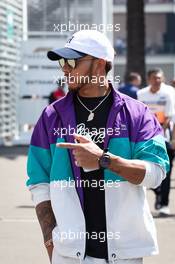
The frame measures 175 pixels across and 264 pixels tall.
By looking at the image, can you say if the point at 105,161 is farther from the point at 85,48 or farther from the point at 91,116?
the point at 85,48

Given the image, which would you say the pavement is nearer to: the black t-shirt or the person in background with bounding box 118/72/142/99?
the person in background with bounding box 118/72/142/99

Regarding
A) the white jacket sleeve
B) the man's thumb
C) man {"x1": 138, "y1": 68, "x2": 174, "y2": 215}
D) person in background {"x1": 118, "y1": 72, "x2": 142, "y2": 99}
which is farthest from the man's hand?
person in background {"x1": 118, "y1": 72, "x2": 142, "y2": 99}

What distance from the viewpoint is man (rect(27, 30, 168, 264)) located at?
11.9ft

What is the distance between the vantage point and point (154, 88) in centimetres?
1052

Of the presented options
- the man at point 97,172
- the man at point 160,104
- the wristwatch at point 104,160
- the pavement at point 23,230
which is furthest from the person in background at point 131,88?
the wristwatch at point 104,160

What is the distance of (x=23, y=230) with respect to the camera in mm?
9258

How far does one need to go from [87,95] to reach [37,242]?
4.98 meters

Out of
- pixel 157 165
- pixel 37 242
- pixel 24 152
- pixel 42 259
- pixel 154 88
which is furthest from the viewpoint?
pixel 24 152

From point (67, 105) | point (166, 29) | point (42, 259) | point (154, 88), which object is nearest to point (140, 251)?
point (67, 105)

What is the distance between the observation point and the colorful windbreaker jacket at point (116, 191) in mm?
3631

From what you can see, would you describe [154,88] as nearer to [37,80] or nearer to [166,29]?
[37,80]

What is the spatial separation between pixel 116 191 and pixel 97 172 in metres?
0.12

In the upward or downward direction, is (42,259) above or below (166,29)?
below

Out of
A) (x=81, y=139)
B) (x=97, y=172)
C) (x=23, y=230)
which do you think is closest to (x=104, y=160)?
(x=81, y=139)
